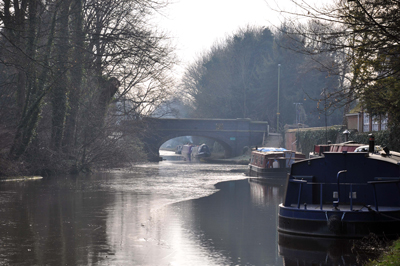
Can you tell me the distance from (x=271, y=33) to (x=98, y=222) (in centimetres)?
5555

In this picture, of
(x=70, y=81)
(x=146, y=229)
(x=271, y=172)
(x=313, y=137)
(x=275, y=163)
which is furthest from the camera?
(x=313, y=137)

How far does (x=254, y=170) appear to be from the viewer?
99.7 ft

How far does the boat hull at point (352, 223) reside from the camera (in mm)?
10492

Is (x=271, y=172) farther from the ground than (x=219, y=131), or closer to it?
closer to it

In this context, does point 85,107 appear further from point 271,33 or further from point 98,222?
point 271,33

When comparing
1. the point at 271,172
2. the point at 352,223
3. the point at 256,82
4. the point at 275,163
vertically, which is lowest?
the point at 352,223

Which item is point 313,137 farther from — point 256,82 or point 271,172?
point 256,82

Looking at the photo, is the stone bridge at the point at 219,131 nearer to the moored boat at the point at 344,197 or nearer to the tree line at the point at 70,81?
the tree line at the point at 70,81

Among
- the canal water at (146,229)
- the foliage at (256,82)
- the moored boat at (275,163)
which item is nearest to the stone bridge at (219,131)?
the foliage at (256,82)

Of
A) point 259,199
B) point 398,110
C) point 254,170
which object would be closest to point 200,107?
point 254,170

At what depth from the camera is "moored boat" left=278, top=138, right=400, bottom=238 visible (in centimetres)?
1054

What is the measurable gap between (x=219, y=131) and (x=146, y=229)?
43571 mm

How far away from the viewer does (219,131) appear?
181 feet

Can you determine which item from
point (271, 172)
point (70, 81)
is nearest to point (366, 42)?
point (70, 81)
